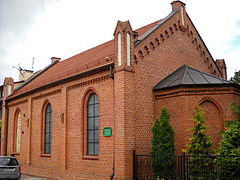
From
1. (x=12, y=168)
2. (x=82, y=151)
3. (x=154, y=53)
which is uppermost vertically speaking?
(x=154, y=53)

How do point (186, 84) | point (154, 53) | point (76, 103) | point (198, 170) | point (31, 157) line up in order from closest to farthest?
point (198, 170) < point (186, 84) < point (154, 53) < point (76, 103) < point (31, 157)

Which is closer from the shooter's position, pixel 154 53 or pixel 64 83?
pixel 154 53

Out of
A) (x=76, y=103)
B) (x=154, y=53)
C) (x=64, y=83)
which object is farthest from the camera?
(x=64, y=83)

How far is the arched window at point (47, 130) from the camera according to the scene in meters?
19.2

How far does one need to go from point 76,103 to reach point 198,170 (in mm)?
7825

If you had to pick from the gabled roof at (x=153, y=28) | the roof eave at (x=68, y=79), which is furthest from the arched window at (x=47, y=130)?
the gabled roof at (x=153, y=28)

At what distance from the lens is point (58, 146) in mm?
17625

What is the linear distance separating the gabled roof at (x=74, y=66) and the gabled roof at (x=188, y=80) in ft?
9.76

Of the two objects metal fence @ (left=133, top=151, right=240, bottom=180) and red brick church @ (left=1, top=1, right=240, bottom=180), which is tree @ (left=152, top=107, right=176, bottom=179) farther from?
Answer: red brick church @ (left=1, top=1, right=240, bottom=180)

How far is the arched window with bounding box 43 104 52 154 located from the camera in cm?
1925

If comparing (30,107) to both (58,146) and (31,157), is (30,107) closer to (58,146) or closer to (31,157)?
(31,157)

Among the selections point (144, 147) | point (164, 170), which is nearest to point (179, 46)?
point (144, 147)

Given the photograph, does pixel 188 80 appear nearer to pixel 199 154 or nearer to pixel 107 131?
pixel 199 154

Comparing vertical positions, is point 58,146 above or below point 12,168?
above
